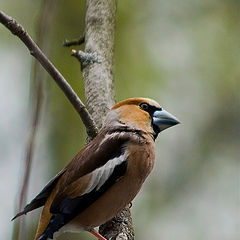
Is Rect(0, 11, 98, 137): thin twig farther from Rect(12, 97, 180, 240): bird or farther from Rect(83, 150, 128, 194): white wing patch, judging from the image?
Rect(83, 150, 128, 194): white wing patch

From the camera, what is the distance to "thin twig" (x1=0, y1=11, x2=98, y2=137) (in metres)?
2.38

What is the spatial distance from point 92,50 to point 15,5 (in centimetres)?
187

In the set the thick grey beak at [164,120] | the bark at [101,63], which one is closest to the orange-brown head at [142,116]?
the thick grey beak at [164,120]

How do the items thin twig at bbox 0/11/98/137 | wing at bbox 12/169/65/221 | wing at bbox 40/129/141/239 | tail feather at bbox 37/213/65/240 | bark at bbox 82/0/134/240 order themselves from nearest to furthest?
1. thin twig at bbox 0/11/98/137
2. tail feather at bbox 37/213/65/240
3. wing at bbox 40/129/141/239
4. wing at bbox 12/169/65/221
5. bark at bbox 82/0/134/240

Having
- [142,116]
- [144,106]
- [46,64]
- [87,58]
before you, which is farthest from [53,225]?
[87,58]

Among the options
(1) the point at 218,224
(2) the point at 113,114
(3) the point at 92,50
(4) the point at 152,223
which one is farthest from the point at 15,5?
(1) the point at 218,224

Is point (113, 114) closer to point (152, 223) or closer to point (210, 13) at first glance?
point (152, 223)

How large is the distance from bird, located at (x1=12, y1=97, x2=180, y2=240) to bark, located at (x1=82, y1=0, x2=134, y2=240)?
166mm

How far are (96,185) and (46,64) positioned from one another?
801 millimetres

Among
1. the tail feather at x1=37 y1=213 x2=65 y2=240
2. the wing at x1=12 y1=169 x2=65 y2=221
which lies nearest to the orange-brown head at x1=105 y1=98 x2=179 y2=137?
the wing at x1=12 y1=169 x2=65 y2=221

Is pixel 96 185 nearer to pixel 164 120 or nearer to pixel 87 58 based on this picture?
pixel 164 120

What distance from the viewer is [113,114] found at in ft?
11.0

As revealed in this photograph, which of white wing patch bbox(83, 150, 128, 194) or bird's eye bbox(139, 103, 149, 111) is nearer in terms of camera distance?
white wing patch bbox(83, 150, 128, 194)

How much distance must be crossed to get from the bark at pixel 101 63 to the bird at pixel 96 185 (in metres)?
0.17
